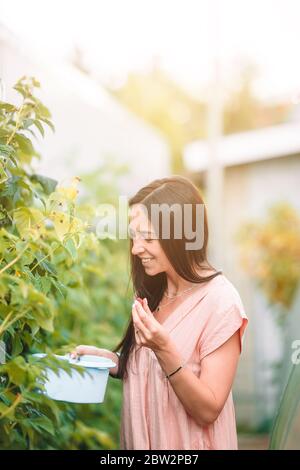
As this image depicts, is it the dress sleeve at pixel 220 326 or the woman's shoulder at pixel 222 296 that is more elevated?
the woman's shoulder at pixel 222 296

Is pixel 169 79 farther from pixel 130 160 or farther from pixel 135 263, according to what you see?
pixel 135 263

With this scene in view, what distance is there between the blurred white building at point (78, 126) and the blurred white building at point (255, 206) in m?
1.80

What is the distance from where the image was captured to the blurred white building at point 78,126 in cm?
312

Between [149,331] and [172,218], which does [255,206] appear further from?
[149,331]

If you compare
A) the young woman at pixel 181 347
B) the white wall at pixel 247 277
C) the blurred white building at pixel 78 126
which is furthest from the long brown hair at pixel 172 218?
the white wall at pixel 247 277

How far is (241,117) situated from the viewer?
22.5 meters

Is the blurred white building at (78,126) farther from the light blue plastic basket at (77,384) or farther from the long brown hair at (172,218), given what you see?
the light blue plastic basket at (77,384)

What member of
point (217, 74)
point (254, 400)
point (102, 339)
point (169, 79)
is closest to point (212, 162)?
point (217, 74)

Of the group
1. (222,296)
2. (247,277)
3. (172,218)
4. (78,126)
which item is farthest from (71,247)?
(247,277)

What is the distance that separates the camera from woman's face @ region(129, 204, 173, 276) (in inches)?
77.9

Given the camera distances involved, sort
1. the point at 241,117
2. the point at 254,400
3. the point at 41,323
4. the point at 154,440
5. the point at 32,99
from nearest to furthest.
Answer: the point at 41,323 → the point at 154,440 → the point at 32,99 → the point at 254,400 → the point at 241,117

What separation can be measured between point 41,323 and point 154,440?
0.49 metres

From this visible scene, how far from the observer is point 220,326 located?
6.15ft

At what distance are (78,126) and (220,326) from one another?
2.54 meters
